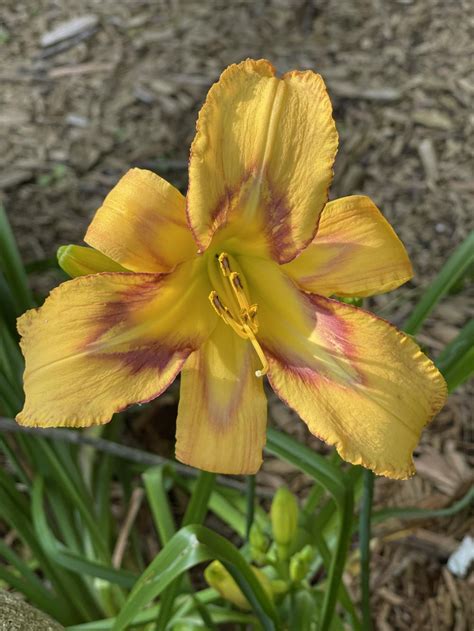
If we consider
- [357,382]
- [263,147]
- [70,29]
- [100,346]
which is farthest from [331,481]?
[70,29]

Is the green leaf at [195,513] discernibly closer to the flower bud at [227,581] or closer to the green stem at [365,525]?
the flower bud at [227,581]

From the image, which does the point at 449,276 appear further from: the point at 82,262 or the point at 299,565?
the point at 82,262

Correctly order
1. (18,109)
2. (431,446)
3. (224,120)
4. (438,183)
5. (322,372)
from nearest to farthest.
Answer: (224,120) < (322,372) < (431,446) < (438,183) < (18,109)

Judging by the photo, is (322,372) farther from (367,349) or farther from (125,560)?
(125,560)

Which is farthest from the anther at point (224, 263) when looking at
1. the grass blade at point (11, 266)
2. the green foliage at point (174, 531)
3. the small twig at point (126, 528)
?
the small twig at point (126, 528)

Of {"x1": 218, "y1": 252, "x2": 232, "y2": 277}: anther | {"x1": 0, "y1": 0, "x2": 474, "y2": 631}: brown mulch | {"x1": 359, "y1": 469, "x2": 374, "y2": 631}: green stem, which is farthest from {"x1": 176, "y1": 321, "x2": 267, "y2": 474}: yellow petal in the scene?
{"x1": 0, "y1": 0, "x2": 474, "y2": 631}: brown mulch

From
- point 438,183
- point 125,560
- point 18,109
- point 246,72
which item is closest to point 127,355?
point 246,72

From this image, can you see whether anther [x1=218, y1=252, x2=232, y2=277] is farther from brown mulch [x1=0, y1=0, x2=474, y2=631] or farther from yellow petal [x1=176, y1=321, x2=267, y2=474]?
brown mulch [x1=0, y1=0, x2=474, y2=631]
